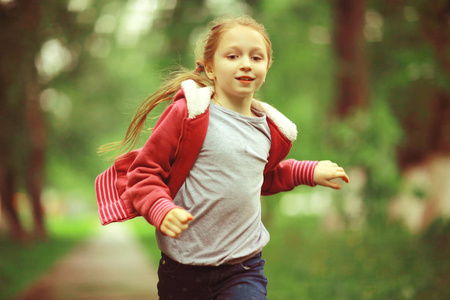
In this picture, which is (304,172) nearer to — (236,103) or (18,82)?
(236,103)

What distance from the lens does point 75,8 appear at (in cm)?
997

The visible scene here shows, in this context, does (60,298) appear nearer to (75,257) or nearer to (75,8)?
(75,8)

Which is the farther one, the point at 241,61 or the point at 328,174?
the point at 328,174

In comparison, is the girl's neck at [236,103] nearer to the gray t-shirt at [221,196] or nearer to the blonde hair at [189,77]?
the gray t-shirt at [221,196]

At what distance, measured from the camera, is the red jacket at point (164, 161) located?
2.34 meters

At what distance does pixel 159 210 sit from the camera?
221 centimetres

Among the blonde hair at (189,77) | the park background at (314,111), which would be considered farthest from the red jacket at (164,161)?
the park background at (314,111)

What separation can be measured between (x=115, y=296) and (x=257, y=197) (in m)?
6.35

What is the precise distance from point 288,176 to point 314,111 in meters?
15.2

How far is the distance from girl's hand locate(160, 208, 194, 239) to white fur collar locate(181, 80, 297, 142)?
508mm

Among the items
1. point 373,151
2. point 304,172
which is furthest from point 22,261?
point 304,172

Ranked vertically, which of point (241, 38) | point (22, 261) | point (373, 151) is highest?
point (241, 38)

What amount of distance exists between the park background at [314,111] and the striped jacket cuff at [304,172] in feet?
2.96

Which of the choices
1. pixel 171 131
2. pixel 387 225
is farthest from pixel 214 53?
pixel 387 225
